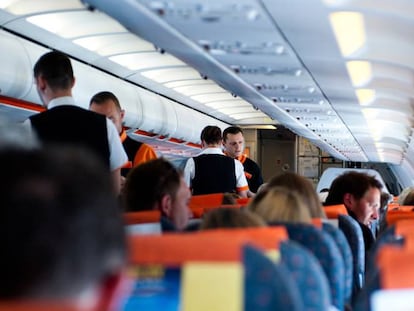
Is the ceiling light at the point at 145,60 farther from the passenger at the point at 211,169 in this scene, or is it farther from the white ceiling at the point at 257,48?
the passenger at the point at 211,169

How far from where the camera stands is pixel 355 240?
4453 mm

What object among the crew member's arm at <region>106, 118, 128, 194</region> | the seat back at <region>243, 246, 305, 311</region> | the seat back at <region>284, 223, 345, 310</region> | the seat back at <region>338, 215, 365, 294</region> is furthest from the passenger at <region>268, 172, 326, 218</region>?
the seat back at <region>243, 246, 305, 311</region>

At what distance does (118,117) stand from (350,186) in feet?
5.86

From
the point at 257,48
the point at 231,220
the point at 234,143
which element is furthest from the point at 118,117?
the point at 234,143

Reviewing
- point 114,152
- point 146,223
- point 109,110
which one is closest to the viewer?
point 146,223

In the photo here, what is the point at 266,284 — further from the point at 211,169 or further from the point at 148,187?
the point at 211,169

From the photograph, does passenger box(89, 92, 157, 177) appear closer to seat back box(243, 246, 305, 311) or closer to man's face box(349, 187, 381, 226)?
man's face box(349, 187, 381, 226)

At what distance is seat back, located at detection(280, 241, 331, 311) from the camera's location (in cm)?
226

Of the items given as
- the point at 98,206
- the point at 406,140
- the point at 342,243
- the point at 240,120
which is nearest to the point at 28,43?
the point at 342,243

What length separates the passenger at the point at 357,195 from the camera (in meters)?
5.92

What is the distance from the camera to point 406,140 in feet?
49.2

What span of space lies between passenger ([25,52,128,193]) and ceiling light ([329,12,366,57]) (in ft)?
5.43

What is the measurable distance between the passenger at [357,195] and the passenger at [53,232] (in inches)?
193

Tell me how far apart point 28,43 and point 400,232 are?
5352mm
